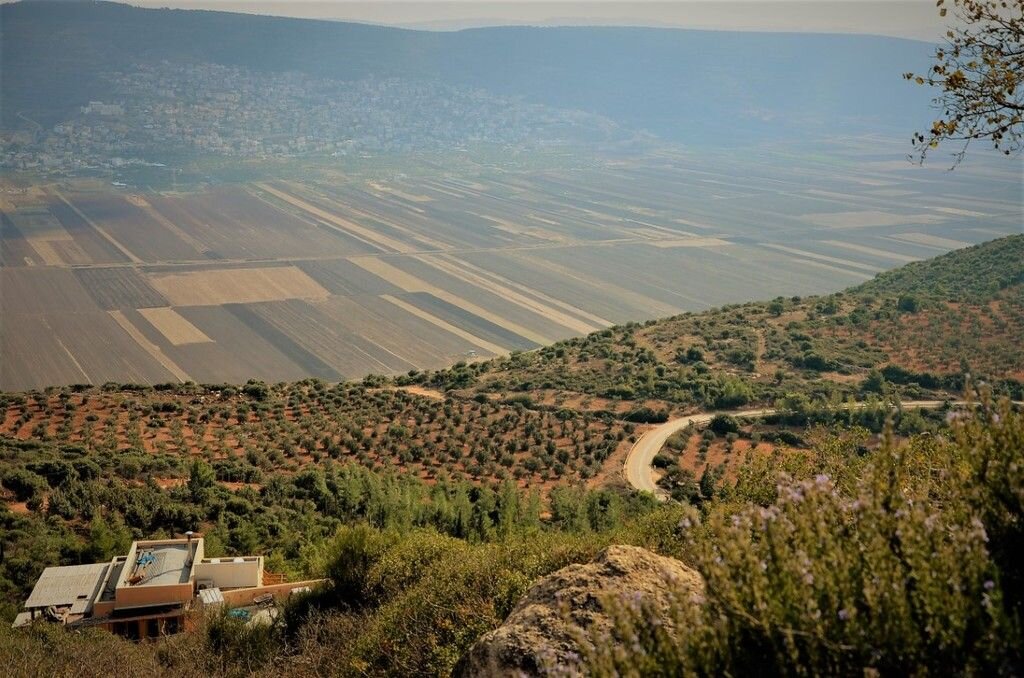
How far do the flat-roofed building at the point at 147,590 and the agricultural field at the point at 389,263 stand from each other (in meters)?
44.0

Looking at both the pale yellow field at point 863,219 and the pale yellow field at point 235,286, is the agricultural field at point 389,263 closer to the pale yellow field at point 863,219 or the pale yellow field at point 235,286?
the pale yellow field at point 235,286

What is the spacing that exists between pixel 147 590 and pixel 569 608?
1576 cm

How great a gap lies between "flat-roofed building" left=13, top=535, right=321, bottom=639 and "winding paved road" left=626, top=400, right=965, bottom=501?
14650mm

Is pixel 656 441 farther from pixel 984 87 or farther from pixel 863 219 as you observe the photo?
pixel 863 219

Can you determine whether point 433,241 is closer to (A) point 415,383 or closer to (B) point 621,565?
(A) point 415,383

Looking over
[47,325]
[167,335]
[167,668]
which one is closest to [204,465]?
[167,668]

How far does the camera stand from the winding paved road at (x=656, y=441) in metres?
32.2

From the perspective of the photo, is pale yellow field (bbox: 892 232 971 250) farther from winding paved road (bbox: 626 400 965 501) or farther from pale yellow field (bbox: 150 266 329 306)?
winding paved road (bbox: 626 400 965 501)

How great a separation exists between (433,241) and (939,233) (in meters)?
78.6

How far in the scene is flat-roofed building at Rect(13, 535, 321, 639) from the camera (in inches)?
737

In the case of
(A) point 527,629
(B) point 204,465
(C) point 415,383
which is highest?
(A) point 527,629

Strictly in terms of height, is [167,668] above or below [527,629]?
below

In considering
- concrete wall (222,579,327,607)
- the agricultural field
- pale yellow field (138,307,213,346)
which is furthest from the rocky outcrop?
pale yellow field (138,307,213,346)

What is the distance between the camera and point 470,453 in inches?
1372
